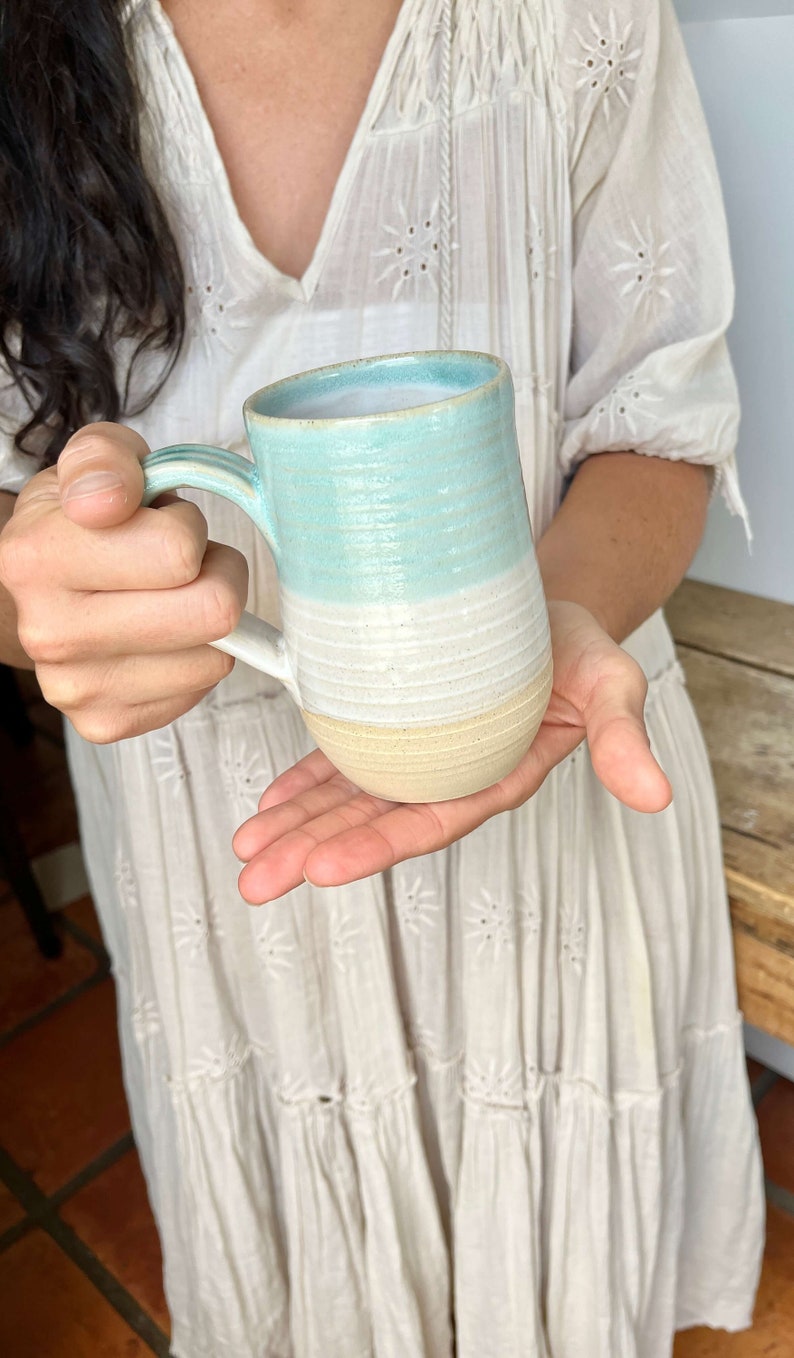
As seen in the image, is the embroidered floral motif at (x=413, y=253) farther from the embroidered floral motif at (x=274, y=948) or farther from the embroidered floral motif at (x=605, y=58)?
the embroidered floral motif at (x=274, y=948)

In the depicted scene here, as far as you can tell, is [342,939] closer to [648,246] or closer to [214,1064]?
[214,1064]

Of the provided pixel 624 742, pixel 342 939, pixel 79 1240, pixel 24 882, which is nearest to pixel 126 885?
pixel 342 939

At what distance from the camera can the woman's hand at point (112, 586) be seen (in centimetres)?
41

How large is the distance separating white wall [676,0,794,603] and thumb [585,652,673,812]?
30.9 inches

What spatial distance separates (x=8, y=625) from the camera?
0.63 m

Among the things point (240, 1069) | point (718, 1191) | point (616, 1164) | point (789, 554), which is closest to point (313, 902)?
point (240, 1069)

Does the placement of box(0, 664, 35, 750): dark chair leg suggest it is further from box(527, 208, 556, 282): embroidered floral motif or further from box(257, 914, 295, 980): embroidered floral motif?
box(527, 208, 556, 282): embroidered floral motif

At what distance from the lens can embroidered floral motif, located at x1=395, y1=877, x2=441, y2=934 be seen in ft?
2.55

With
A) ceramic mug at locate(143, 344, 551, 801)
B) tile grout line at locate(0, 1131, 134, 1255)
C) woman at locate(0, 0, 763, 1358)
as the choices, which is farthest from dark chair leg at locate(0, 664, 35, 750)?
ceramic mug at locate(143, 344, 551, 801)

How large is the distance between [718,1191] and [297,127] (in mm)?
1003

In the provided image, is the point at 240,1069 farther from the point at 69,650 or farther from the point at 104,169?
the point at 104,169

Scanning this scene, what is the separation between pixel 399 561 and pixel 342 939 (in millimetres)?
440

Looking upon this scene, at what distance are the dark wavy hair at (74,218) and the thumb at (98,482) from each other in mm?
277

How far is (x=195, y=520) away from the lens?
0.44 metres
